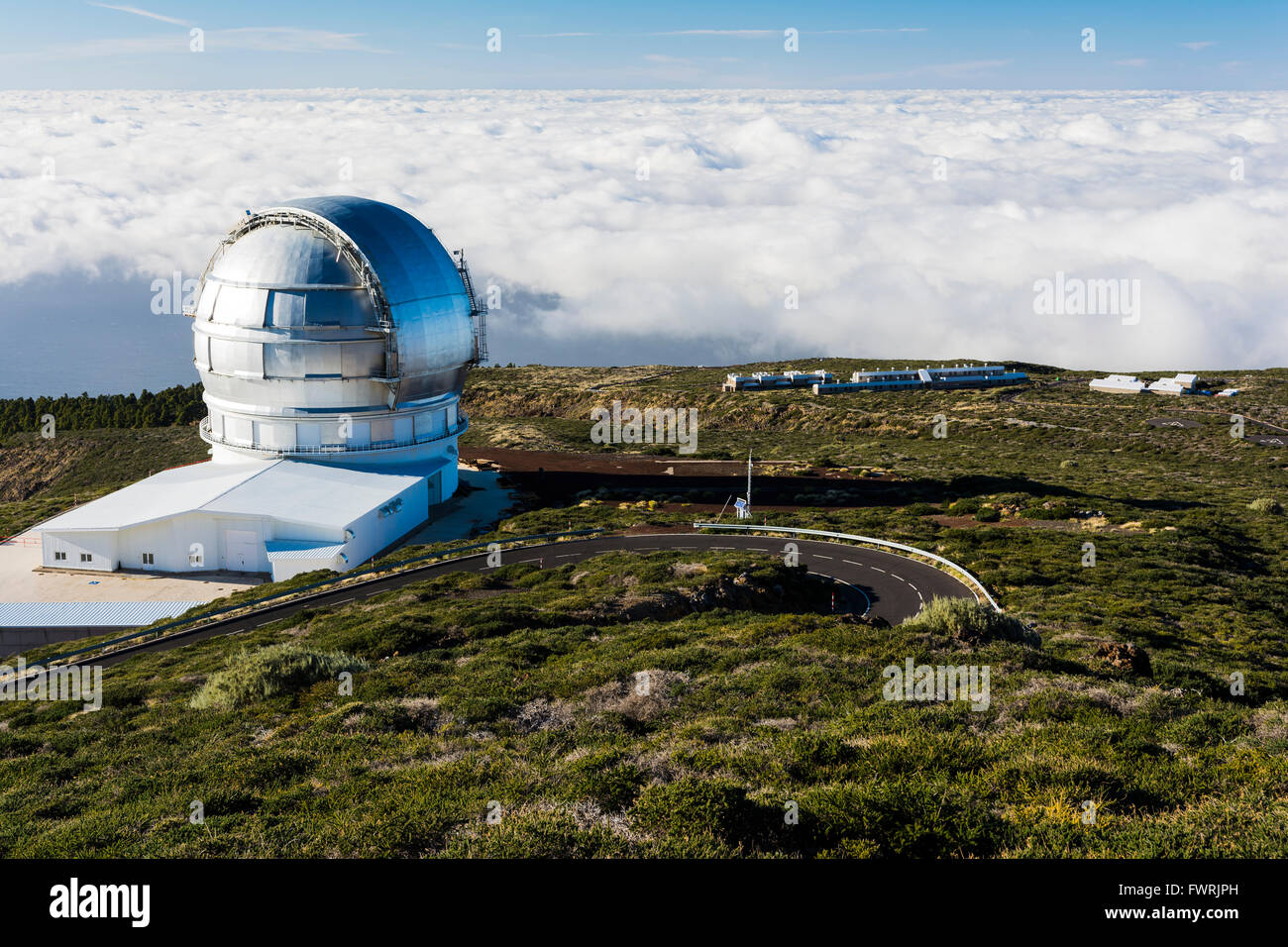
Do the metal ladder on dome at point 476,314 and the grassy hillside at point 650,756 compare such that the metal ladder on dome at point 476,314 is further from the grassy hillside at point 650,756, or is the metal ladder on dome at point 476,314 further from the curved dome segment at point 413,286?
the grassy hillside at point 650,756

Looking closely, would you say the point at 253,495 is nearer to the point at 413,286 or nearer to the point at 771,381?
the point at 413,286

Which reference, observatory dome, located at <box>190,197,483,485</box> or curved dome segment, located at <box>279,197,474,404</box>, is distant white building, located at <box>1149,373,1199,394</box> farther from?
observatory dome, located at <box>190,197,483,485</box>

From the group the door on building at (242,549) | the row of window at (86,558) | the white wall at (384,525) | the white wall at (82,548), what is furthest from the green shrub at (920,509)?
the white wall at (82,548)

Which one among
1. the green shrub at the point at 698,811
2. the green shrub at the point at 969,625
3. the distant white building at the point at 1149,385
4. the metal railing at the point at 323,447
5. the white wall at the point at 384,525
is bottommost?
the white wall at the point at 384,525

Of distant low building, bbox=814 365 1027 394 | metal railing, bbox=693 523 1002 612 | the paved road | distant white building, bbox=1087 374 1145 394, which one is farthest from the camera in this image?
distant low building, bbox=814 365 1027 394
